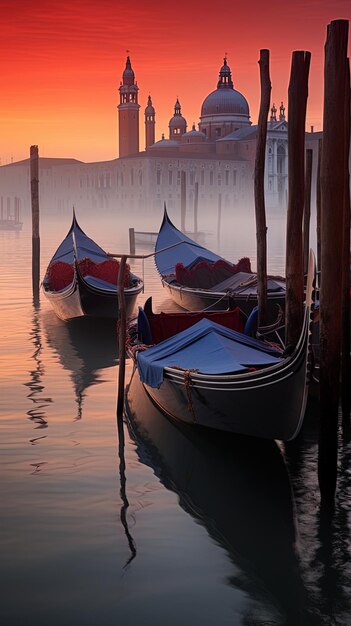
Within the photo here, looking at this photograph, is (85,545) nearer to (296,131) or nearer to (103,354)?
(296,131)

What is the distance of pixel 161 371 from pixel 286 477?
115cm

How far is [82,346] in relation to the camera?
30.7ft

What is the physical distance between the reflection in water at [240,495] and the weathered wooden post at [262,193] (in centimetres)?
151

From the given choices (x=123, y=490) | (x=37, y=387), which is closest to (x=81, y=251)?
(x=37, y=387)

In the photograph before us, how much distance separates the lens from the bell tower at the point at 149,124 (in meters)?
60.2

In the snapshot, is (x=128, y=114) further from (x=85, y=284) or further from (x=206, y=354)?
(x=206, y=354)

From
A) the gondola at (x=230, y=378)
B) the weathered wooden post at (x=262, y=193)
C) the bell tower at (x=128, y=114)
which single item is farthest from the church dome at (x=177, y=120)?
the gondola at (x=230, y=378)

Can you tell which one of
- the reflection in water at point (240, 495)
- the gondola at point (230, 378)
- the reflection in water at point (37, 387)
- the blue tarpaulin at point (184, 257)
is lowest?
the reflection in water at point (240, 495)

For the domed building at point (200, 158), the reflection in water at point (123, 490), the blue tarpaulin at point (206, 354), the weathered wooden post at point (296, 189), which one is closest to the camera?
the reflection in water at point (123, 490)

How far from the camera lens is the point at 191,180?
56219mm

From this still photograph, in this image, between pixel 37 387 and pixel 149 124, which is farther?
pixel 149 124

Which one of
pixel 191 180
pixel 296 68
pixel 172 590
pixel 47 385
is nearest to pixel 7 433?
pixel 47 385

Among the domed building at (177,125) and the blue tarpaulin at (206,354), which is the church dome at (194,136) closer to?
the domed building at (177,125)

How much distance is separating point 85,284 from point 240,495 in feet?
18.4
